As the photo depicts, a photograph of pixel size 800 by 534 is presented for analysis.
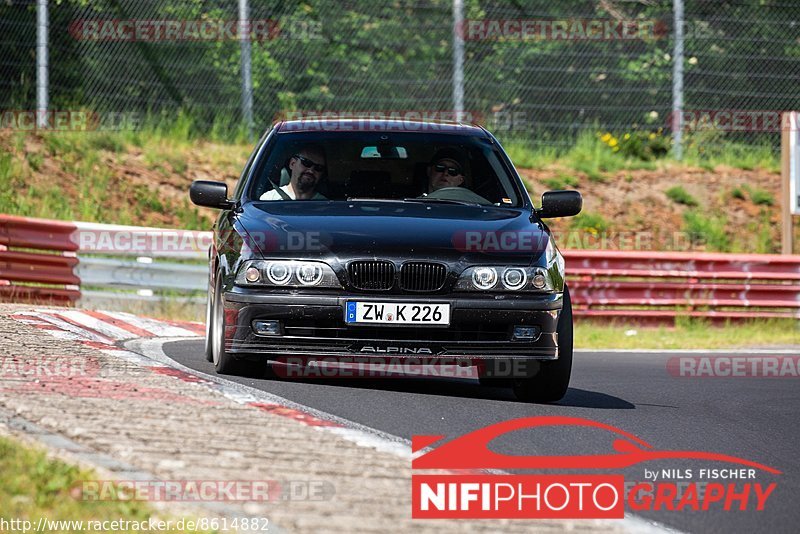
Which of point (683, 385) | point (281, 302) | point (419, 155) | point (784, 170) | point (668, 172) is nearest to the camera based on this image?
point (281, 302)

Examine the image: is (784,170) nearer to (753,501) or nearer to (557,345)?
(557,345)

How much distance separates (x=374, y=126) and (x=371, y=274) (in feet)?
6.86

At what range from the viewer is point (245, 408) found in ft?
22.3

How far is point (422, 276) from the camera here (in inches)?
317

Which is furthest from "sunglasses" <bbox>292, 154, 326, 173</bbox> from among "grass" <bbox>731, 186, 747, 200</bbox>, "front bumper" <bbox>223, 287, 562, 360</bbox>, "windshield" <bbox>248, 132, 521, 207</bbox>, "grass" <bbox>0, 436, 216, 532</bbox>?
"grass" <bbox>731, 186, 747, 200</bbox>

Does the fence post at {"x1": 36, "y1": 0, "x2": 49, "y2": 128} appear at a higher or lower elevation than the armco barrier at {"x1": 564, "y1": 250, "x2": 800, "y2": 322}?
higher

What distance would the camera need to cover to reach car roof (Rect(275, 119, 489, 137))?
9.79 m

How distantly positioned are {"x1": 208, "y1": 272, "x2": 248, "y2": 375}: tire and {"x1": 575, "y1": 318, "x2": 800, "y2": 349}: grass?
22.0 feet

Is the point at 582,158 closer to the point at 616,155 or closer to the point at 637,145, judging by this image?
the point at 616,155

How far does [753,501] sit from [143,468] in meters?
2.35

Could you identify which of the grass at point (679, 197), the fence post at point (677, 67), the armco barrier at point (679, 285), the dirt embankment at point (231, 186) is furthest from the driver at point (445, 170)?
the grass at point (679, 197)

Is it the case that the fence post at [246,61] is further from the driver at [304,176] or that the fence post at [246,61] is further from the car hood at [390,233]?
the car hood at [390,233]

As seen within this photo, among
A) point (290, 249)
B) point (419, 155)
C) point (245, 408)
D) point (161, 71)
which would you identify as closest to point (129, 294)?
point (161, 71)

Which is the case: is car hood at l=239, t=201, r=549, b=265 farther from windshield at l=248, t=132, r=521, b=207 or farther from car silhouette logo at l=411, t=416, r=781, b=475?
car silhouette logo at l=411, t=416, r=781, b=475
